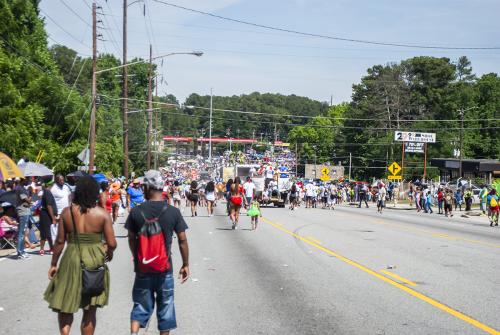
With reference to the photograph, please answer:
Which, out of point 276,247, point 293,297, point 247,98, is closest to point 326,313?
point 293,297

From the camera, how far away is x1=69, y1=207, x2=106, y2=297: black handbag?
20.3 ft

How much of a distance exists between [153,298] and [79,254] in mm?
855

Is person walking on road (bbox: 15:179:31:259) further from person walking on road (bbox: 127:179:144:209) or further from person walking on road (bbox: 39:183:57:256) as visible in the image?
person walking on road (bbox: 127:179:144:209)

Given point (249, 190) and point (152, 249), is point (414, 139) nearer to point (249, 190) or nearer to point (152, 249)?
point (249, 190)

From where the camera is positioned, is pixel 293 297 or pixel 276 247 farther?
pixel 276 247

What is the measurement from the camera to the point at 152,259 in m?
6.31

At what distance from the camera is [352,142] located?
4390 inches

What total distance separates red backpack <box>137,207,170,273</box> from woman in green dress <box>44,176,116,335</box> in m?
0.34

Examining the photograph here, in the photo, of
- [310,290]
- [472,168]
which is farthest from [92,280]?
[472,168]

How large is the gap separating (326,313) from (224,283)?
2904 millimetres

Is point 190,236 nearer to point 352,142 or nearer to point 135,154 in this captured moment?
point 135,154

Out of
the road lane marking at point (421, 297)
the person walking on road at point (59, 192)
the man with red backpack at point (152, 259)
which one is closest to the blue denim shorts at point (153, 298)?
the man with red backpack at point (152, 259)

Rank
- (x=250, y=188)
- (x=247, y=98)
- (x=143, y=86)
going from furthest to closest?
(x=247, y=98) < (x=143, y=86) < (x=250, y=188)

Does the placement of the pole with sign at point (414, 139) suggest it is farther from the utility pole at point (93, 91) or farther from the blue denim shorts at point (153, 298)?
the blue denim shorts at point (153, 298)
